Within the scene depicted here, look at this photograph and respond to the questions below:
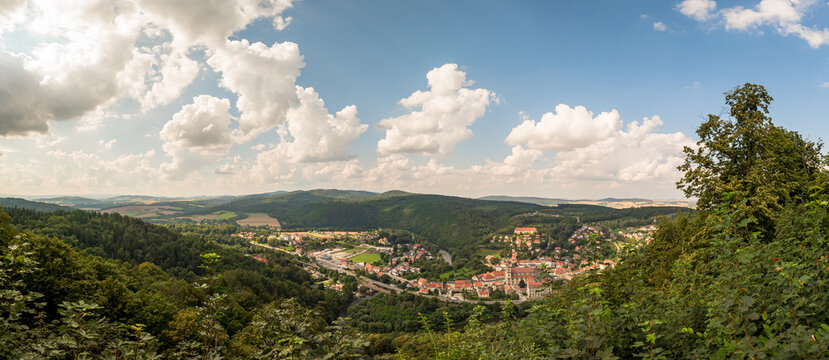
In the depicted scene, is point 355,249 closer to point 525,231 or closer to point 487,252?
point 487,252

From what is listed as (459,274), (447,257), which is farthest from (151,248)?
(447,257)

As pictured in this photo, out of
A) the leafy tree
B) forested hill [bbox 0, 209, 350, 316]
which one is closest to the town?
forested hill [bbox 0, 209, 350, 316]

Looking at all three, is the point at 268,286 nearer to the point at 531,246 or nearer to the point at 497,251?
the point at 497,251

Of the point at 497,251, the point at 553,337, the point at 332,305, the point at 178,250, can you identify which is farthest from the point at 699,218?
the point at 497,251

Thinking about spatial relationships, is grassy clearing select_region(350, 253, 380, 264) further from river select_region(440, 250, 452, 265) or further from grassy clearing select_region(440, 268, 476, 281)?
grassy clearing select_region(440, 268, 476, 281)

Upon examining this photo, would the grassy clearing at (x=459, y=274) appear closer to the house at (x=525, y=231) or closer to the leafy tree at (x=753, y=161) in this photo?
the house at (x=525, y=231)
